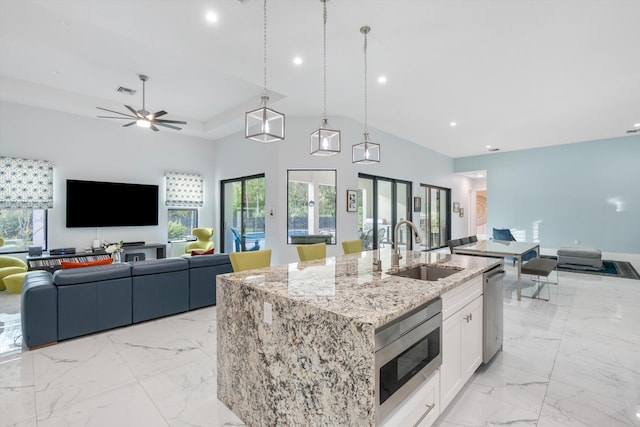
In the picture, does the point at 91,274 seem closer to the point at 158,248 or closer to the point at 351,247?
the point at 351,247

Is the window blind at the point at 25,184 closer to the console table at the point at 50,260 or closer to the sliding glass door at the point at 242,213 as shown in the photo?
the console table at the point at 50,260

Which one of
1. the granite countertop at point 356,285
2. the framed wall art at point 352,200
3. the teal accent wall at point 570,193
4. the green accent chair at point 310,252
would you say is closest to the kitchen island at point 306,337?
the granite countertop at point 356,285

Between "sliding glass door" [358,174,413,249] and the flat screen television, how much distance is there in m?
4.86

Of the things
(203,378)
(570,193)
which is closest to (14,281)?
(203,378)

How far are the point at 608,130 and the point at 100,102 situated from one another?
11327 mm

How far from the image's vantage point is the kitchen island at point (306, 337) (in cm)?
129

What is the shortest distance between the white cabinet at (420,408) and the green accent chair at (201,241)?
6.26m

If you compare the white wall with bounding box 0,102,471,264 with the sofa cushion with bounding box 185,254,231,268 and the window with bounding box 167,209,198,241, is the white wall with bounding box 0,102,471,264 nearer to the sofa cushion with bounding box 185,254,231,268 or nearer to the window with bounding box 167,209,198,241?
the window with bounding box 167,209,198,241

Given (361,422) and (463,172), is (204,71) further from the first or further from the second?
(463,172)

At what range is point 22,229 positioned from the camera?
5664 millimetres

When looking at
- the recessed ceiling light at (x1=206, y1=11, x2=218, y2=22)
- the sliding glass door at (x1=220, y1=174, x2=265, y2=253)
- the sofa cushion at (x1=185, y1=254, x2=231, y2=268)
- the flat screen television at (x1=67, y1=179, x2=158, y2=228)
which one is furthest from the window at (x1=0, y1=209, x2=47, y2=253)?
the recessed ceiling light at (x1=206, y1=11, x2=218, y2=22)

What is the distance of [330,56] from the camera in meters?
3.71

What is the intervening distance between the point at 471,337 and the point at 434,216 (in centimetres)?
818

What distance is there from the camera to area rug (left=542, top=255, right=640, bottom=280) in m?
6.04
